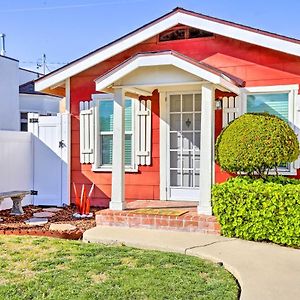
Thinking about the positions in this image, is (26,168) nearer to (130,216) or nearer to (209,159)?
(130,216)

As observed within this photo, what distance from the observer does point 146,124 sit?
383 inches

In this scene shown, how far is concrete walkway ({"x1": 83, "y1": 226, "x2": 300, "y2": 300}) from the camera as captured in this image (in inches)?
185

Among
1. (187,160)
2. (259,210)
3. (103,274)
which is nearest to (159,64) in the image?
(187,160)

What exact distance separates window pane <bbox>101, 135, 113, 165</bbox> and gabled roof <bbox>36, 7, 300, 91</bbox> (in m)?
1.67

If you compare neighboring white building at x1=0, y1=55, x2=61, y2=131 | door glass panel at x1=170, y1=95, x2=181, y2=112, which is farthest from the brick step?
neighboring white building at x1=0, y1=55, x2=61, y2=131

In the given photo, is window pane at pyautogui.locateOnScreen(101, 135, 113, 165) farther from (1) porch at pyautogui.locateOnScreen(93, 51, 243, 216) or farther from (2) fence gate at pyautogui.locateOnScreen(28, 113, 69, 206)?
(2) fence gate at pyautogui.locateOnScreen(28, 113, 69, 206)

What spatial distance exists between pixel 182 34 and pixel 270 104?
8.21 ft

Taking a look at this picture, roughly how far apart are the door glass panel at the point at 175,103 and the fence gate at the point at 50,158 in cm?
259

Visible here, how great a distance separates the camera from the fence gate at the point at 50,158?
10422 mm

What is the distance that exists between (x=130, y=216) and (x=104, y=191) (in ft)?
7.94

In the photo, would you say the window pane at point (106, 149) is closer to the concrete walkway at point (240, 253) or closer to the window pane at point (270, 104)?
the concrete walkway at point (240, 253)

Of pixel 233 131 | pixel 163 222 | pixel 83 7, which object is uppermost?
pixel 83 7

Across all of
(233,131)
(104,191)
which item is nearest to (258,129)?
(233,131)

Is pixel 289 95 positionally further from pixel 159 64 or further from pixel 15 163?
pixel 15 163
